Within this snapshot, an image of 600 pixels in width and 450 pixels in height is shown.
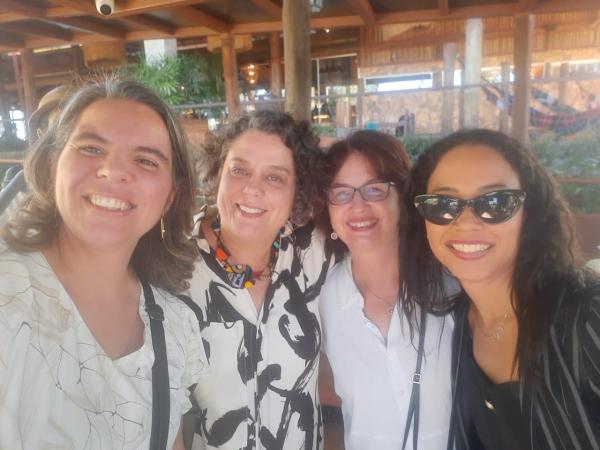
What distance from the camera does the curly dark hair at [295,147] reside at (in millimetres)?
2201

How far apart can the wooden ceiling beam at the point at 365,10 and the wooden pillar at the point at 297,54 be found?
0.87 m

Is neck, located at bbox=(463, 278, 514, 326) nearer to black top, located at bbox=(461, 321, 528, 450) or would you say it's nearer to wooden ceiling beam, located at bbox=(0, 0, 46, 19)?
black top, located at bbox=(461, 321, 528, 450)

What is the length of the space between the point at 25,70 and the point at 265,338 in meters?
6.34

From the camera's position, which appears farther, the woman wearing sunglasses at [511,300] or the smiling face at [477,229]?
the smiling face at [477,229]

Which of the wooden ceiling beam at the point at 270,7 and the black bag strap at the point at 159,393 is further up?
the wooden ceiling beam at the point at 270,7

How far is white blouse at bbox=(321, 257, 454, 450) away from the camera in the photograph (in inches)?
74.7

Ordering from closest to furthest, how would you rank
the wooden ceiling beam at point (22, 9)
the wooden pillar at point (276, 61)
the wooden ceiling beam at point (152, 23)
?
the wooden ceiling beam at point (22, 9) < the wooden ceiling beam at point (152, 23) < the wooden pillar at point (276, 61)

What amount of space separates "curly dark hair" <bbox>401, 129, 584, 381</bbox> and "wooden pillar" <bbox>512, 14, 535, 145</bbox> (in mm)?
3126

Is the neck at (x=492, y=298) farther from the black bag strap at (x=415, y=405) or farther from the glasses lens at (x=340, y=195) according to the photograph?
the glasses lens at (x=340, y=195)

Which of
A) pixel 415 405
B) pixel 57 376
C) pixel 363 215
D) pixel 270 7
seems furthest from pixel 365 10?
pixel 57 376

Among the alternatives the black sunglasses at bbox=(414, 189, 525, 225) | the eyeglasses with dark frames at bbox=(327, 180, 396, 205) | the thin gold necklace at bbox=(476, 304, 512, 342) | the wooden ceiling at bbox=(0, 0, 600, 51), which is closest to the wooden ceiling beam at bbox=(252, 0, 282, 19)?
the wooden ceiling at bbox=(0, 0, 600, 51)

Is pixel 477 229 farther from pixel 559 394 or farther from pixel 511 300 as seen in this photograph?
pixel 559 394

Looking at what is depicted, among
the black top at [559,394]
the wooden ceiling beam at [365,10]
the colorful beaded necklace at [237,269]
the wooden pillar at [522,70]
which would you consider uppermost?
the wooden ceiling beam at [365,10]

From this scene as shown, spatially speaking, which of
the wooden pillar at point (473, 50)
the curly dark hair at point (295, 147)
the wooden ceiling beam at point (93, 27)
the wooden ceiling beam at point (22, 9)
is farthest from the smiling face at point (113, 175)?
the wooden pillar at point (473, 50)
